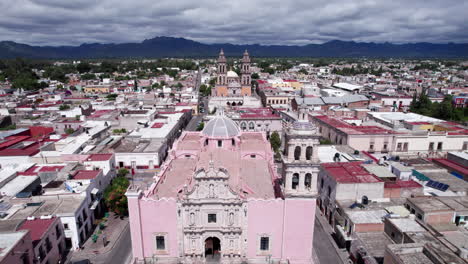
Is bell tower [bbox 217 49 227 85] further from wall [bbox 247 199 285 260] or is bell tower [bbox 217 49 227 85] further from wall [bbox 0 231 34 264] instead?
wall [bbox 0 231 34 264]

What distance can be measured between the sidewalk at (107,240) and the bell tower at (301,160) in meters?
20.6

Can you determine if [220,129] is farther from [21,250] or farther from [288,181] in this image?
[21,250]

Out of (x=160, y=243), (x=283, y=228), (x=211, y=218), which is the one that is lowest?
(x=160, y=243)

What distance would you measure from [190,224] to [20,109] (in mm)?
75433

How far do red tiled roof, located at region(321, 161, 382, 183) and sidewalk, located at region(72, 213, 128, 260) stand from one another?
26.4 metres

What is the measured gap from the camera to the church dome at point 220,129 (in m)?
36.1

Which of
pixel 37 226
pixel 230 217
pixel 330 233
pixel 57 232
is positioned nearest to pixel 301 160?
pixel 230 217

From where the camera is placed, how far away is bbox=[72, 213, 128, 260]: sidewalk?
29841 millimetres

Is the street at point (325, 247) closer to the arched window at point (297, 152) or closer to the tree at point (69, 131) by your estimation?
the arched window at point (297, 152)

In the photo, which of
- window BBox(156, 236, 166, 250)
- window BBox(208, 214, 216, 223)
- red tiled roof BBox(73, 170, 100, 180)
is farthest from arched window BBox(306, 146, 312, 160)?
red tiled roof BBox(73, 170, 100, 180)

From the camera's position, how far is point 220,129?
36.3 meters

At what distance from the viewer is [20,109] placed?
76.8 meters

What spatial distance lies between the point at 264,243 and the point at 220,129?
49.1 feet

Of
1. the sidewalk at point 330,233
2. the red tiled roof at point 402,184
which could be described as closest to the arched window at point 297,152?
the sidewalk at point 330,233
